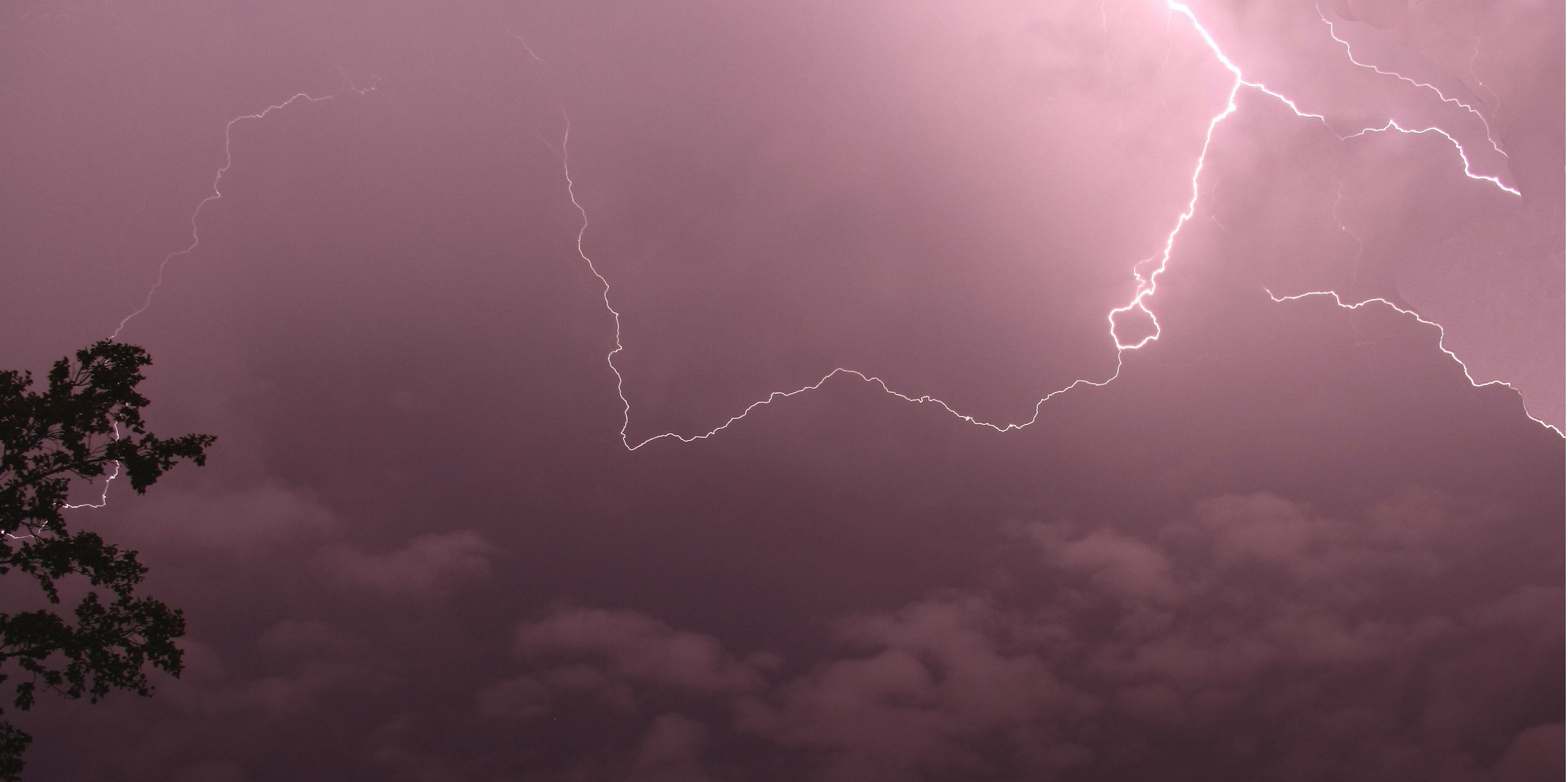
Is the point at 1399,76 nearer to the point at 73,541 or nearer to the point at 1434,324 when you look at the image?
the point at 1434,324

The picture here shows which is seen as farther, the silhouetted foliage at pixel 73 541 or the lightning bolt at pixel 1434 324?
the lightning bolt at pixel 1434 324

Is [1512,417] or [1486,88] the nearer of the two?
[1486,88]

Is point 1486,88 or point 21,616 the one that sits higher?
point 1486,88

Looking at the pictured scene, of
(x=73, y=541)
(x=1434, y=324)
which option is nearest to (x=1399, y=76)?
(x=1434, y=324)

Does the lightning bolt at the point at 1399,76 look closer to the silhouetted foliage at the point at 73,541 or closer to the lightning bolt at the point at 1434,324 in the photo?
the lightning bolt at the point at 1434,324

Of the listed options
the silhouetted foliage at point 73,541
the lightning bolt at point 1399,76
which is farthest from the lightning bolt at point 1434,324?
the silhouetted foliage at point 73,541

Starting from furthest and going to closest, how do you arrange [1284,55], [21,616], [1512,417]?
[1512,417] → [1284,55] → [21,616]

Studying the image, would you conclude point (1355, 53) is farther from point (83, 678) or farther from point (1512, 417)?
point (83, 678)

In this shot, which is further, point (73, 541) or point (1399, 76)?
point (1399, 76)

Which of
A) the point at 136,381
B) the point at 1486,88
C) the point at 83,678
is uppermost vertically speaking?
the point at 1486,88

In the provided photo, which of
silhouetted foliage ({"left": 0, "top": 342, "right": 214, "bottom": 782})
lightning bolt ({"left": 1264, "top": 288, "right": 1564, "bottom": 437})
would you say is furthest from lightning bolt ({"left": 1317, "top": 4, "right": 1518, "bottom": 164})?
silhouetted foliage ({"left": 0, "top": 342, "right": 214, "bottom": 782})

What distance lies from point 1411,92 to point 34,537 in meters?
25.8

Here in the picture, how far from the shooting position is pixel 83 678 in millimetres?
7453

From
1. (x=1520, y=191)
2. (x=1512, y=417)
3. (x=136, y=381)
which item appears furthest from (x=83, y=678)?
(x=1512, y=417)
